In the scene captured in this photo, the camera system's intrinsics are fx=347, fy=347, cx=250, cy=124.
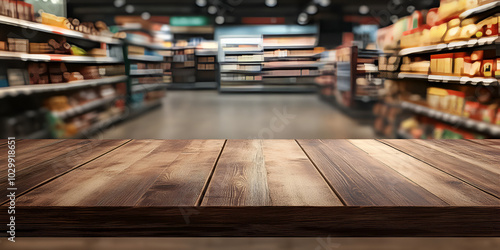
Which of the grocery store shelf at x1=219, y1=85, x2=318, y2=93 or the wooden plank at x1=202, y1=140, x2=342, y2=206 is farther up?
the grocery store shelf at x1=219, y1=85, x2=318, y2=93

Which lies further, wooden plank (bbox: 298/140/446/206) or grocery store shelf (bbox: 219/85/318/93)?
grocery store shelf (bbox: 219/85/318/93)

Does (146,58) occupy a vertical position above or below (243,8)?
below

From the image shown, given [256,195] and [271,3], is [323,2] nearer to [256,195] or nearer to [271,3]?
[271,3]

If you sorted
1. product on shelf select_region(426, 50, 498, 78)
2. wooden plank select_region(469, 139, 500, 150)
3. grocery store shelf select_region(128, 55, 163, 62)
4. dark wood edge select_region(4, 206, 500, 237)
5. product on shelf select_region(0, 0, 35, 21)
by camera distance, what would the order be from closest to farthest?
dark wood edge select_region(4, 206, 500, 237) < wooden plank select_region(469, 139, 500, 150) < product on shelf select_region(0, 0, 35, 21) < grocery store shelf select_region(128, 55, 163, 62) < product on shelf select_region(426, 50, 498, 78)

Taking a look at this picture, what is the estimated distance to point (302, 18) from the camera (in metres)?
2.22

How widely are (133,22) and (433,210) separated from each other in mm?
2029

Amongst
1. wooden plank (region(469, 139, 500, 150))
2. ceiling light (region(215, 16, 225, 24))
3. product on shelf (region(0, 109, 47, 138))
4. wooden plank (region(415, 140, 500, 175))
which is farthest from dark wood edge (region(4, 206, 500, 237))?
product on shelf (region(0, 109, 47, 138))

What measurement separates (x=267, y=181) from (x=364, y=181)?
321 mm

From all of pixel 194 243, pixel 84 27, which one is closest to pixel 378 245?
pixel 194 243

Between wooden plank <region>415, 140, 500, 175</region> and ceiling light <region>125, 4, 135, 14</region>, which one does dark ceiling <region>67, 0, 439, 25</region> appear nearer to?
ceiling light <region>125, 4, 135, 14</region>

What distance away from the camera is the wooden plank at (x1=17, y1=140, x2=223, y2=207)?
3.18 ft

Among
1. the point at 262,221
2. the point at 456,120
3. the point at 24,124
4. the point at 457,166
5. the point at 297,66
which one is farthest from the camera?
the point at 456,120

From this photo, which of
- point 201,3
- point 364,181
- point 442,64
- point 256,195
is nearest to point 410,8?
point 442,64

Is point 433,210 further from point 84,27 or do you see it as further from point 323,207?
point 84,27
